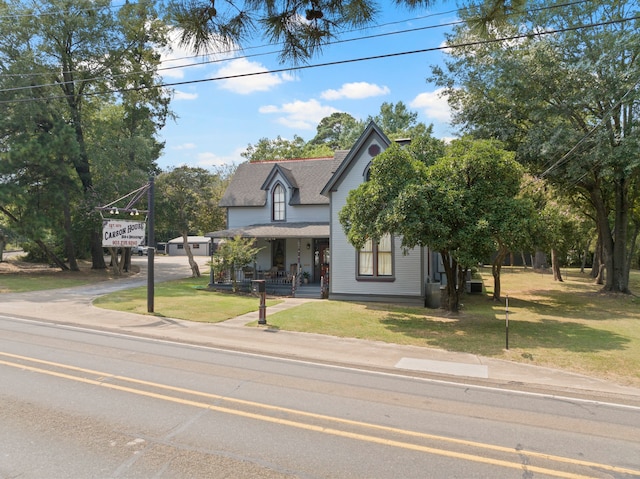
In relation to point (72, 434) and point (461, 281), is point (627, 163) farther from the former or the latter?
A: point (72, 434)

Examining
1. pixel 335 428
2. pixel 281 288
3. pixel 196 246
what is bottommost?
pixel 335 428

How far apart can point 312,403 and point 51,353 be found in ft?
21.0

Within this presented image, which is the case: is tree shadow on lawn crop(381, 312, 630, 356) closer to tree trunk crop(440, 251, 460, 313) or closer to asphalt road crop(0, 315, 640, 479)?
tree trunk crop(440, 251, 460, 313)

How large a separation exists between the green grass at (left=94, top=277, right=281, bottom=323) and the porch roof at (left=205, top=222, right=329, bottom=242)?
364 cm

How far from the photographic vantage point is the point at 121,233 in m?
15.2

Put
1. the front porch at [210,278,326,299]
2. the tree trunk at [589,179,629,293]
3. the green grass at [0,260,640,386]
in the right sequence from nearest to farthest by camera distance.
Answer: the green grass at [0,260,640,386] < the front porch at [210,278,326,299] < the tree trunk at [589,179,629,293]

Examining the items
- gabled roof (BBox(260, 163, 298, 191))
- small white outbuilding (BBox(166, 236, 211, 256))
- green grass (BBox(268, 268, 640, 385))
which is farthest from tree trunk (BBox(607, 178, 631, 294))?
small white outbuilding (BBox(166, 236, 211, 256))

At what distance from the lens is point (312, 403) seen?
6.36 meters

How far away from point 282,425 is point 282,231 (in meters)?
17.7

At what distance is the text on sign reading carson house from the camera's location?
14.9 meters

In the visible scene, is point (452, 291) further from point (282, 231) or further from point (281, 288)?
point (282, 231)

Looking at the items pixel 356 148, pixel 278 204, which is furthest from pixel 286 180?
pixel 356 148

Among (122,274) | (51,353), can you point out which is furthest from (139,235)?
(122,274)

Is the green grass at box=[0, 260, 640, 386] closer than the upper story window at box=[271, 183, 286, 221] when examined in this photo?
Yes
